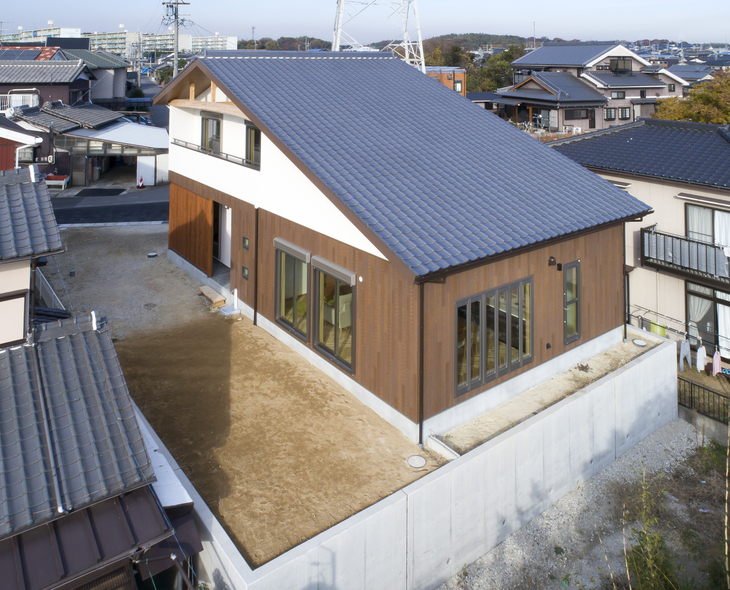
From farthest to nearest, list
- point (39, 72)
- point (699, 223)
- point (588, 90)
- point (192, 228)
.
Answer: point (588, 90)
point (39, 72)
point (192, 228)
point (699, 223)

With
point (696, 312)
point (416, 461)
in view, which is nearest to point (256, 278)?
point (416, 461)

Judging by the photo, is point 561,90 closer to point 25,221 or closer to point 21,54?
point 21,54

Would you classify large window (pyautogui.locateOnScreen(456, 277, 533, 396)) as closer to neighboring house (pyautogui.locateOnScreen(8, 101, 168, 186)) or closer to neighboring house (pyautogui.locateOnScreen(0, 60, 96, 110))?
neighboring house (pyautogui.locateOnScreen(8, 101, 168, 186))

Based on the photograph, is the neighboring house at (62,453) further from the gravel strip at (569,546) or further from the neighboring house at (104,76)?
the neighboring house at (104,76)

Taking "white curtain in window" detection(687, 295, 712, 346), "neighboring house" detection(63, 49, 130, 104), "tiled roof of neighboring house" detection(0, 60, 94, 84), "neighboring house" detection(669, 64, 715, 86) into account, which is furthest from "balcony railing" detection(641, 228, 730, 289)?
"neighboring house" detection(669, 64, 715, 86)

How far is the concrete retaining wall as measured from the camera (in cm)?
665

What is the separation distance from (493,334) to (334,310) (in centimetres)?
275

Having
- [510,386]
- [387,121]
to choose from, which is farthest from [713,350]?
[387,121]

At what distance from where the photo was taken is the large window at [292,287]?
426 inches

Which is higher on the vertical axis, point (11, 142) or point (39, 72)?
point (39, 72)

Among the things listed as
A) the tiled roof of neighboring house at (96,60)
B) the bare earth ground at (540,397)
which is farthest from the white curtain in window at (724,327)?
the tiled roof of neighboring house at (96,60)

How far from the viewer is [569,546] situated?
877cm

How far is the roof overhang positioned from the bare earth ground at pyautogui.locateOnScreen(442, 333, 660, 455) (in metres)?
2.77

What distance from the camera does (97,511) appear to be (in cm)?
546
